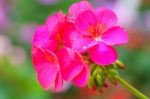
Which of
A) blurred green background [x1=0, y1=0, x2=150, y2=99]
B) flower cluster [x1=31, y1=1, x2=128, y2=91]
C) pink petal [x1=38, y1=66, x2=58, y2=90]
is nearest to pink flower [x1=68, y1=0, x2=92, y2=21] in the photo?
flower cluster [x1=31, y1=1, x2=128, y2=91]

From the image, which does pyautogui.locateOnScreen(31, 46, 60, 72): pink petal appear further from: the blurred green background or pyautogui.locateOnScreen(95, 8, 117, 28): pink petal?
the blurred green background

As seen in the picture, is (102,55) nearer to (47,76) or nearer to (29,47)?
(47,76)

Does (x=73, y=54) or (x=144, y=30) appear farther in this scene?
(x=144, y=30)

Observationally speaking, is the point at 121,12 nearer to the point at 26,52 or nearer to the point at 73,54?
the point at 26,52

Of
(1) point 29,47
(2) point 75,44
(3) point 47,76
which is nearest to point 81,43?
(2) point 75,44

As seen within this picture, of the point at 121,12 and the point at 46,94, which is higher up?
the point at 121,12

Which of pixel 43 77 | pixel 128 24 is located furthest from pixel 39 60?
pixel 128 24

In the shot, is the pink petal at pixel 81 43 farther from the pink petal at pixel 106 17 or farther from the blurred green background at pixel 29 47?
the blurred green background at pixel 29 47
